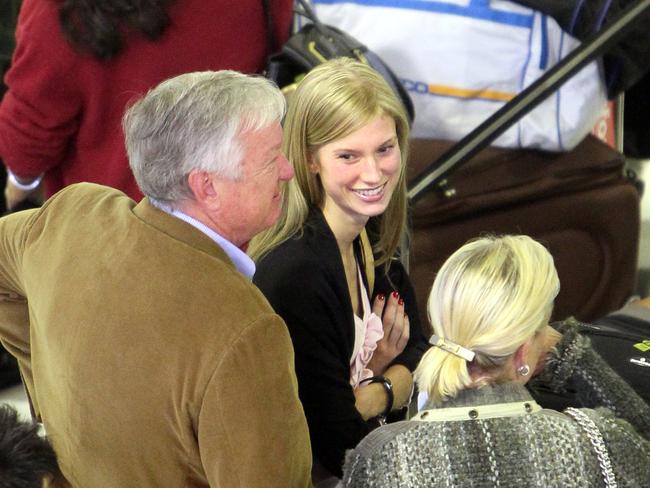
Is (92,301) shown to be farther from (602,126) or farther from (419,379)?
(602,126)

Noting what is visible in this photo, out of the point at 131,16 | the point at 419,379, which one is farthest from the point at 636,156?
the point at 419,379

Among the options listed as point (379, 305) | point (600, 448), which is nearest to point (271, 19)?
point (379, 305)

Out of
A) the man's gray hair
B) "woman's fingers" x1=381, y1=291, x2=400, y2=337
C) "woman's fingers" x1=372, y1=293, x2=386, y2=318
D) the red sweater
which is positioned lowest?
"woman's fingers" x1=381, y1=291, x2=400, y2=337

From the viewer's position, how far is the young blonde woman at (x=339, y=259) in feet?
6.82

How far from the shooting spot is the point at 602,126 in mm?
3676

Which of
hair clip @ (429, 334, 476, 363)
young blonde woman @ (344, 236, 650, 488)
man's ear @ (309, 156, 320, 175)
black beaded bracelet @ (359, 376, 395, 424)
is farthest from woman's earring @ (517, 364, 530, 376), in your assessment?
man's ear @ (309, 156, 320, 175)

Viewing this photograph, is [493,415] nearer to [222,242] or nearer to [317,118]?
[222,242]

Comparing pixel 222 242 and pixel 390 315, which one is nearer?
pixel 222 242

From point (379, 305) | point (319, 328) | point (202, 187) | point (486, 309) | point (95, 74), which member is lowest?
point (379, 305)

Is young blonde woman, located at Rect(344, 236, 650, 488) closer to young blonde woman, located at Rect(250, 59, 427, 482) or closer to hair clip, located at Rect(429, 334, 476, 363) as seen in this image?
hair clip, located at Rect(429, 334, 476, 363)

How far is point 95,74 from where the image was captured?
266cm

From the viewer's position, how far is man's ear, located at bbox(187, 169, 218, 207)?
5.55ft

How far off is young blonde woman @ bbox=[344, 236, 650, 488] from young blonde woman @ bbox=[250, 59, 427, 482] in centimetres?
35

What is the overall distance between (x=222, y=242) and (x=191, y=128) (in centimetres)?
20
